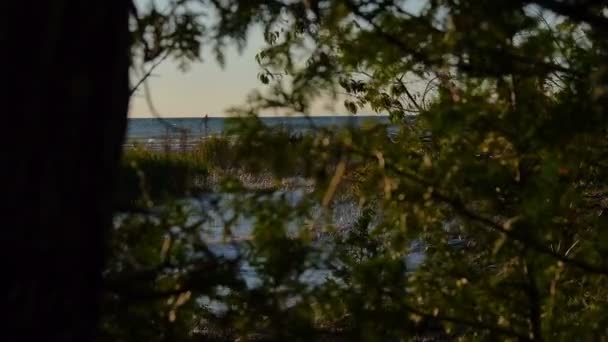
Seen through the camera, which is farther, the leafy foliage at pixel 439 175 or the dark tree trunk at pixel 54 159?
the leafy foliage at pixel 439 175

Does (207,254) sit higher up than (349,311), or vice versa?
(207,254)

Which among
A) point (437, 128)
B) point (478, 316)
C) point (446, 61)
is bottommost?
point (478, 316)

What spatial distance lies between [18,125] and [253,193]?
103cm

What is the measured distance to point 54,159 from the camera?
80.2 inches

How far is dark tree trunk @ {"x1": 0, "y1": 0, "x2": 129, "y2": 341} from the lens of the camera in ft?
6.63

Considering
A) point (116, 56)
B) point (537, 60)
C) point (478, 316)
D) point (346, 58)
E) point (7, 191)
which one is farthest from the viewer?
point (478, 316)

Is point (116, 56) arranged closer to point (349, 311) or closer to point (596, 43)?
point (349, 311)

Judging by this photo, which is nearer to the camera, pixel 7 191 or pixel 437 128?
pixel 7 191

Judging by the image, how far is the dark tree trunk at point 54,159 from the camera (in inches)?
79.5

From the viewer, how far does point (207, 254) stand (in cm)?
286

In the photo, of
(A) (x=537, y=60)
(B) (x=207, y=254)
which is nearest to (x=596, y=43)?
(A) (x=537, y=60)

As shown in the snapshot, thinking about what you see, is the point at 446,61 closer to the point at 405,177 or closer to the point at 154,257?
the point at 405,177

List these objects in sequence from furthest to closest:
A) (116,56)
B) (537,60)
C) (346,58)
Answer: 1. (346,58)
2. (537,60)
3. (116,56)

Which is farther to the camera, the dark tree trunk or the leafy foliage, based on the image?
the leafy foliage
